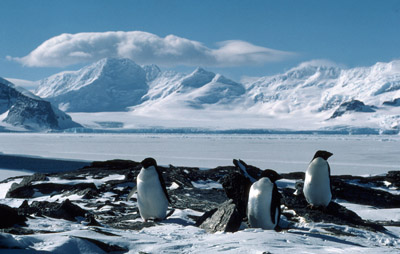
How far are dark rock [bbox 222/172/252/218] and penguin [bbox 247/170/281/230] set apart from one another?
15.9 inches

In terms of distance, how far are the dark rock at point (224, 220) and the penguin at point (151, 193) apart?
133cm

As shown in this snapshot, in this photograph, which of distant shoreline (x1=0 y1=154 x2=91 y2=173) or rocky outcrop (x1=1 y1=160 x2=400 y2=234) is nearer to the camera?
rocky outcrop (x1=1 y1=160 x2=400 y2=234)

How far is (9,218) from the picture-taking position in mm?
5750

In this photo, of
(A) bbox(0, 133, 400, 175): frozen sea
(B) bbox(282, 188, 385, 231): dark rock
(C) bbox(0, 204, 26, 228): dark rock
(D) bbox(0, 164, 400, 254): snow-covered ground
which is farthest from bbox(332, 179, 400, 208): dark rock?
(A) bbox(0, 133, 400, 175): frozen sea

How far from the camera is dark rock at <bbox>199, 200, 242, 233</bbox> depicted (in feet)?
19.8

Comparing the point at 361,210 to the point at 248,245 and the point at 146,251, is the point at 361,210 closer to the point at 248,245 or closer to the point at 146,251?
the point at 248,245

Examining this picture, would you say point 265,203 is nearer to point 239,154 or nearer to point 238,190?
point 238,190

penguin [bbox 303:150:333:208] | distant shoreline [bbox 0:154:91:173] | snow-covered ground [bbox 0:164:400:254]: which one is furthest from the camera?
distant shoreline [bbox 0:154:91:173]

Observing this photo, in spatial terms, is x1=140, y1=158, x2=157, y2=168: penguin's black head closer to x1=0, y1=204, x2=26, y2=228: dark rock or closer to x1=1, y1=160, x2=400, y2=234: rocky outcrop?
x1=1, y1=160, x2=400, y2=234: rocky outcrop

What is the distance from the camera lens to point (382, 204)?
431 inches

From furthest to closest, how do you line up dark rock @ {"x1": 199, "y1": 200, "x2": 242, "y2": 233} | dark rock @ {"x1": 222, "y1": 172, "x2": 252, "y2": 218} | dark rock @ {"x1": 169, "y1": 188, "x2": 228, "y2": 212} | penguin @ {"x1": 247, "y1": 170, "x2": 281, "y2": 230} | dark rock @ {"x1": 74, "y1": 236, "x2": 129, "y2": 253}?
dark rock @ {"x1": 169, "y1": 188, "x2": 228, "y2": 212} < dark rock @ {"x1": 222, "y1": 172, "x2": 252, "y2": 218} < penguin @ {"x1": 247, "y1": 170, "x2": 281, "y2": 230} < dark rock @ {"x1": 199, "y1": 200, "x2": 242, "y2": 233} < dark rock @ {"x1": 74, "y1": 236, "x2": 129, "y2": 253}

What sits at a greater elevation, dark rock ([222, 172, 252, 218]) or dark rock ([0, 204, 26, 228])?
dark rock ([222, 172, 252, 218])

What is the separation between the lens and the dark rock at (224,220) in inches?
238

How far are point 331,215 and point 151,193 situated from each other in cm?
316
